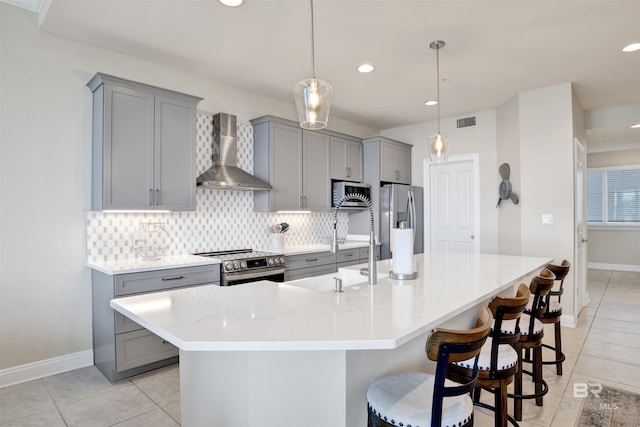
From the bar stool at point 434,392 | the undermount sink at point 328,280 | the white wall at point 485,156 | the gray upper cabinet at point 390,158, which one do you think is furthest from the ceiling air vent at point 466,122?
the bar stool at point 434,392

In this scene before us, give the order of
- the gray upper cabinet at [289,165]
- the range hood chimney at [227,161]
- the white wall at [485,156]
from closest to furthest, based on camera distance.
→ the range hood chimney at [227,161] < the gray upper cabinet at [289,165] < the white wall at [485,156]

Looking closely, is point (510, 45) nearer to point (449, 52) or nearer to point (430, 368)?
point (449, 52)

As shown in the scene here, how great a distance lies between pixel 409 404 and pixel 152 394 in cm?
212

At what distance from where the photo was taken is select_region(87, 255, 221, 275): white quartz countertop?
2811mm

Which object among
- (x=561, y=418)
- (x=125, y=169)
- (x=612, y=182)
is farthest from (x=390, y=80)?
(x=612, y=182)

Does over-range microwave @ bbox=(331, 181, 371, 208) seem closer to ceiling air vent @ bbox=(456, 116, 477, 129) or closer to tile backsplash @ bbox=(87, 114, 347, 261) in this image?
tile backsplash @ bbox=(87, 114, 347, 261)

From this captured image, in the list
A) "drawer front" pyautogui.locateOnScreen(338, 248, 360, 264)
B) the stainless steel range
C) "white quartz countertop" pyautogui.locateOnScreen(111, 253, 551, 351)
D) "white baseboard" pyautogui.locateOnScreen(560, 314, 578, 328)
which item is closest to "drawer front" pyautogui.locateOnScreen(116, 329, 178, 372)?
the stainless steel range

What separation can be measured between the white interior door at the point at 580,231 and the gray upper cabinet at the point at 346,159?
274 centimetres

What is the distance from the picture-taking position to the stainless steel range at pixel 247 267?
3383 millimetres

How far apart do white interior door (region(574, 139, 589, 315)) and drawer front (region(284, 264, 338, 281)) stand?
2.93 m

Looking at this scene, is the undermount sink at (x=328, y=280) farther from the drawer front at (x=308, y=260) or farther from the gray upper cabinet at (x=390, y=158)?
the gray upper cabinet at (x=390, y=158)

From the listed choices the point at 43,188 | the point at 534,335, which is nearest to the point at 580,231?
the point at 534,335

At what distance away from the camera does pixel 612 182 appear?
812 centimetres

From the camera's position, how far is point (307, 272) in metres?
4.23
